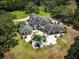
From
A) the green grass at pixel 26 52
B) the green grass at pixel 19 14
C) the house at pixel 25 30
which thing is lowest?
the green grass at pixel 26 52

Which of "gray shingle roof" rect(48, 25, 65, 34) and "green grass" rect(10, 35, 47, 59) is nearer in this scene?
"green grass" rect(10, 35, 47, 59)

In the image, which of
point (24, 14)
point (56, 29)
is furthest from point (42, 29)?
point (24, 14)

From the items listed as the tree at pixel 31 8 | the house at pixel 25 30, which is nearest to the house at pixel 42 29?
the house at pixel 25 30

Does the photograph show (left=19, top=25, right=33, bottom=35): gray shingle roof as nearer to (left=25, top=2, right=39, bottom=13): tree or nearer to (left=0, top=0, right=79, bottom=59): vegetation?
(left=0, top=0, right=79, bottom=59): vegetation

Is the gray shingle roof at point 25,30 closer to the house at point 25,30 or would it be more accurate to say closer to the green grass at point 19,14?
the house at point 25,30

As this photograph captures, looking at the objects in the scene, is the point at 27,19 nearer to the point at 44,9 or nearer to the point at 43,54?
the point at 44,9

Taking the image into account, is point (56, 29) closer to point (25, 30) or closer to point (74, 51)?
point (25, 30)

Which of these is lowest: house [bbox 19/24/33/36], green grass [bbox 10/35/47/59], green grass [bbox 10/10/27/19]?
green grass [bbox 10/35/47/59]

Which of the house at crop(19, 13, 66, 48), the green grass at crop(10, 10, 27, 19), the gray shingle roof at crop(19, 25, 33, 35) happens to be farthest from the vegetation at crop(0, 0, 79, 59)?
the house at crop(19, 13, 66, 48)

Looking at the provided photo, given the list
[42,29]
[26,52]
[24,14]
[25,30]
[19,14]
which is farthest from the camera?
[24,14]

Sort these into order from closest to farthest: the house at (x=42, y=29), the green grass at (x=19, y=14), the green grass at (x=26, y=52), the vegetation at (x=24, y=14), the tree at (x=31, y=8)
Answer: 1. the green grass at (x=26, y=52)
2. the vegetation at (x=24, y=14)
3. the house at (x=42, y=29)
4. the green grass at (x=19, y=14)
5. the tree at (x=31, y=8)

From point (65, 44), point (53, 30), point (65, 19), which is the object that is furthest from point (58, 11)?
point (65, 44)
